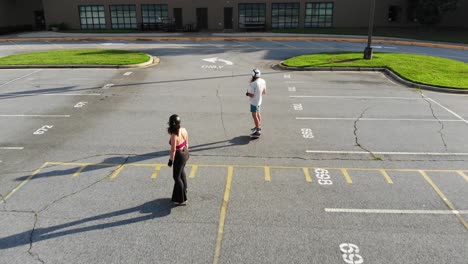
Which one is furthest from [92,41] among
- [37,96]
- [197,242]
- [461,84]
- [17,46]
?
[197,242]

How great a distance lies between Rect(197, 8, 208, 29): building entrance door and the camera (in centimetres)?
4094

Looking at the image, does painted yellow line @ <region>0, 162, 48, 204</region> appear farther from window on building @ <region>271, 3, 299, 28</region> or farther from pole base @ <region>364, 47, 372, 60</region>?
window on building @ <region>271, 3, 299, 28</region>

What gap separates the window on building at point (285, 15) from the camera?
40812mm

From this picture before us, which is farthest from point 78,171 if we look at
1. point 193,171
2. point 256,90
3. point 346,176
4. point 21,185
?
point 346,176

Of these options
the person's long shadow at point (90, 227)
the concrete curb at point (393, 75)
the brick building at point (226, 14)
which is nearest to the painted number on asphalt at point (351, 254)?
the person's long shadow at point (90, 227)

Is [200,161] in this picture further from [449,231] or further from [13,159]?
[449,231]

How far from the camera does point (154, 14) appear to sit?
4088cm

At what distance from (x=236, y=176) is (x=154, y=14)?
36181 millimetres

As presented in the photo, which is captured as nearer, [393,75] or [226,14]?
[393,75]

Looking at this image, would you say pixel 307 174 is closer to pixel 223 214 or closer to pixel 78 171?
pixel 223 214

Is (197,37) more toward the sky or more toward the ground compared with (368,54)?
more toward the sky

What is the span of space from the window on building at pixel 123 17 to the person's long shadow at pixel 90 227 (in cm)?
3764

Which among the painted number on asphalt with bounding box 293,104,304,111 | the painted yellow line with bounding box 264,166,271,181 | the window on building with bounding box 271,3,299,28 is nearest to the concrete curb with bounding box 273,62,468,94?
the painted number on asphalt with bounding box 293,104,304,111

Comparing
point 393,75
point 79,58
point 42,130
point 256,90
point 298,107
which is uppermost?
point 256,90
